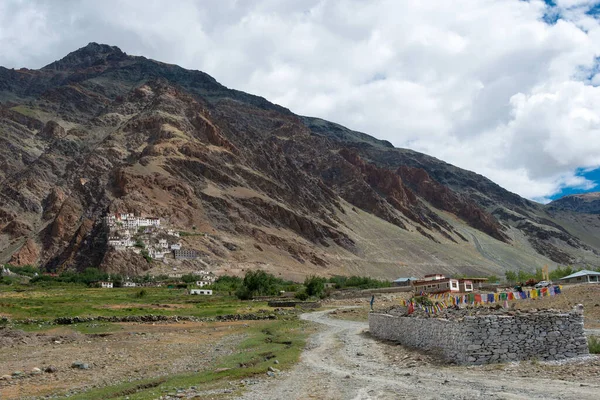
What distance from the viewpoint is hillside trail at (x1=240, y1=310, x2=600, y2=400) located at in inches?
628

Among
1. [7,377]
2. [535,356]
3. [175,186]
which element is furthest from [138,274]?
[535,356]

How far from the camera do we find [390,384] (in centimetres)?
1878

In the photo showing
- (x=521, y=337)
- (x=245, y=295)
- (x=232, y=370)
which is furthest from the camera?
(x=245, y=295)

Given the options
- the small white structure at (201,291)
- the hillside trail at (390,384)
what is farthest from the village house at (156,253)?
the hillside trail at (390,384)

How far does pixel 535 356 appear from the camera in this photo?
20.7 meters

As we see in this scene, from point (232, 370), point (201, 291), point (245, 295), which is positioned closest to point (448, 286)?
point (245, 295)

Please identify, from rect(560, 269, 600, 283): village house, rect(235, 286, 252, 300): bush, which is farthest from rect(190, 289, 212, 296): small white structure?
rect(560, 269, 600, 283): village house

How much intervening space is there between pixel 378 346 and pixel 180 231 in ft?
418

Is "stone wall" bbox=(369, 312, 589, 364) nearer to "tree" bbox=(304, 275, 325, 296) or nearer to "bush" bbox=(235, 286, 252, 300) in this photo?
"bush" bbox=(235, 286, 252, 300)

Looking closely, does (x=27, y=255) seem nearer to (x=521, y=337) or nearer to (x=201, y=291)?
(x=201, y=291)

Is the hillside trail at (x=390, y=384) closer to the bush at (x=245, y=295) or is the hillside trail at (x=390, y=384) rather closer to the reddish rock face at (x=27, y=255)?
the bush at (x=245, y=295)

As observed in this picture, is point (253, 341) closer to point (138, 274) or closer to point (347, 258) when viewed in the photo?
Answer: point (138, 274)

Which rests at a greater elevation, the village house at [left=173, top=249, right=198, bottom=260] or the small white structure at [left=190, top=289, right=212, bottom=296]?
the village house at [left=173, top=249, right=198, bottom=260]

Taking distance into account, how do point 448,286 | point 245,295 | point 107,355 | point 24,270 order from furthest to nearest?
point 24,270 < point 245,295 < point 448,286 < point 107,355
